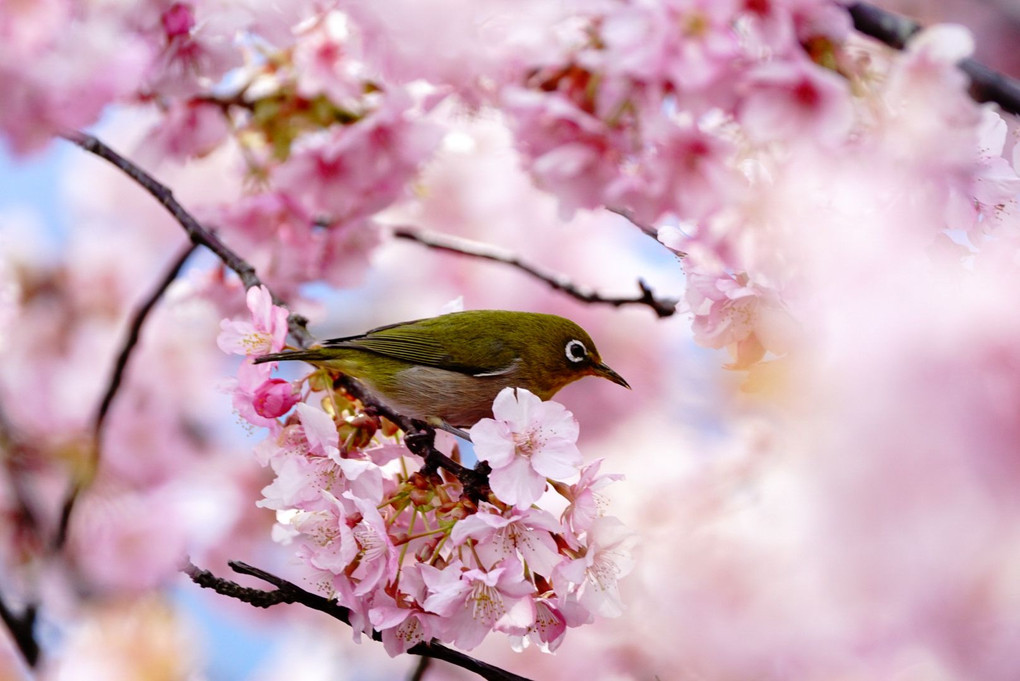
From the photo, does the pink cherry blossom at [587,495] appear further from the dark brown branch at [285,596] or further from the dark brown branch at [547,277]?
the dark brown branch at [547,277]

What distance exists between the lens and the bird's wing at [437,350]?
8.53 ft

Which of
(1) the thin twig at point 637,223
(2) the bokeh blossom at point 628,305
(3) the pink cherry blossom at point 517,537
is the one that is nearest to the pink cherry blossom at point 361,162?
(2) the bokeh blossom at point 628,305

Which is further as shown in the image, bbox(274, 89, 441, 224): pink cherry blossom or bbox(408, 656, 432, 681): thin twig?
bbox(274, 89, 441, 224): pink cherry blossom

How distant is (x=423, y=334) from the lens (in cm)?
267

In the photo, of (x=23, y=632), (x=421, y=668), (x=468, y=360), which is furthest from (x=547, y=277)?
(x=23, y=632)

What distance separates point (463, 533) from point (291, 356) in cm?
67

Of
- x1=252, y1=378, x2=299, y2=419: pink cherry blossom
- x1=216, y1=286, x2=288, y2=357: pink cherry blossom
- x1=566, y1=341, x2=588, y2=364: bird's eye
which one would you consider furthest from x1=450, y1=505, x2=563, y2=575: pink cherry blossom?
x1=566, y1=341, x2=588, y2=364: bird's eye

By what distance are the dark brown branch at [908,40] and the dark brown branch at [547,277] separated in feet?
2.98

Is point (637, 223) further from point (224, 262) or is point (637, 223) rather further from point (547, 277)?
point (224, 262)

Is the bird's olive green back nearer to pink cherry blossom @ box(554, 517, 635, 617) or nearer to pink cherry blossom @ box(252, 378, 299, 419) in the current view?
pink cherry blossom @ box(252, 378, 299, 419)

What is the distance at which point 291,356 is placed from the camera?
2.12m

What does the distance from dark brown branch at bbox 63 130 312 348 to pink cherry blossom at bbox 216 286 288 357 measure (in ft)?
1.07

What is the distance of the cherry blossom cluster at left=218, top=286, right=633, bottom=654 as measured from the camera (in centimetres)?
169

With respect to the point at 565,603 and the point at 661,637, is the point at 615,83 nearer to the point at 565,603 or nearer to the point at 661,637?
the point at 565,603
